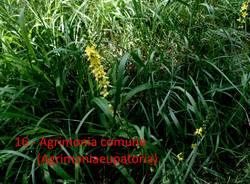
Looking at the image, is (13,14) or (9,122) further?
(13,14)

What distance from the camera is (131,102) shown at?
7.67 ft

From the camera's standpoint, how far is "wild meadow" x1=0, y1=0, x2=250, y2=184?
2.01 metres

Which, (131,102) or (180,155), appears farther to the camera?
(131,102)

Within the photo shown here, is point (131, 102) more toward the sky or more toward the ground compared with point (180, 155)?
more toward the sky

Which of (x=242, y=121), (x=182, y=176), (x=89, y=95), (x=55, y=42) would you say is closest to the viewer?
(x=182, y=176)

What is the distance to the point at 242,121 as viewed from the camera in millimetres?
2322

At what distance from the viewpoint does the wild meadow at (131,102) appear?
201 centimetres

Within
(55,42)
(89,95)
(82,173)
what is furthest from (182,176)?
(55,42)

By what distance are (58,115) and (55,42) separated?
542mm

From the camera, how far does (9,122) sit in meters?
2.24

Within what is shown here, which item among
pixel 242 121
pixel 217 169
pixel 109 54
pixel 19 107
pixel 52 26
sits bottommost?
pixel 217 169

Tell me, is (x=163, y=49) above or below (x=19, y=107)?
above

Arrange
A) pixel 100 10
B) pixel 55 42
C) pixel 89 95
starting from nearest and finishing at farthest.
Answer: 1. pixel 89 95
2. pixel 55 42
3. pixel 100 10

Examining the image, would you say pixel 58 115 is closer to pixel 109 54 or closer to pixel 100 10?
pixel 109 54
